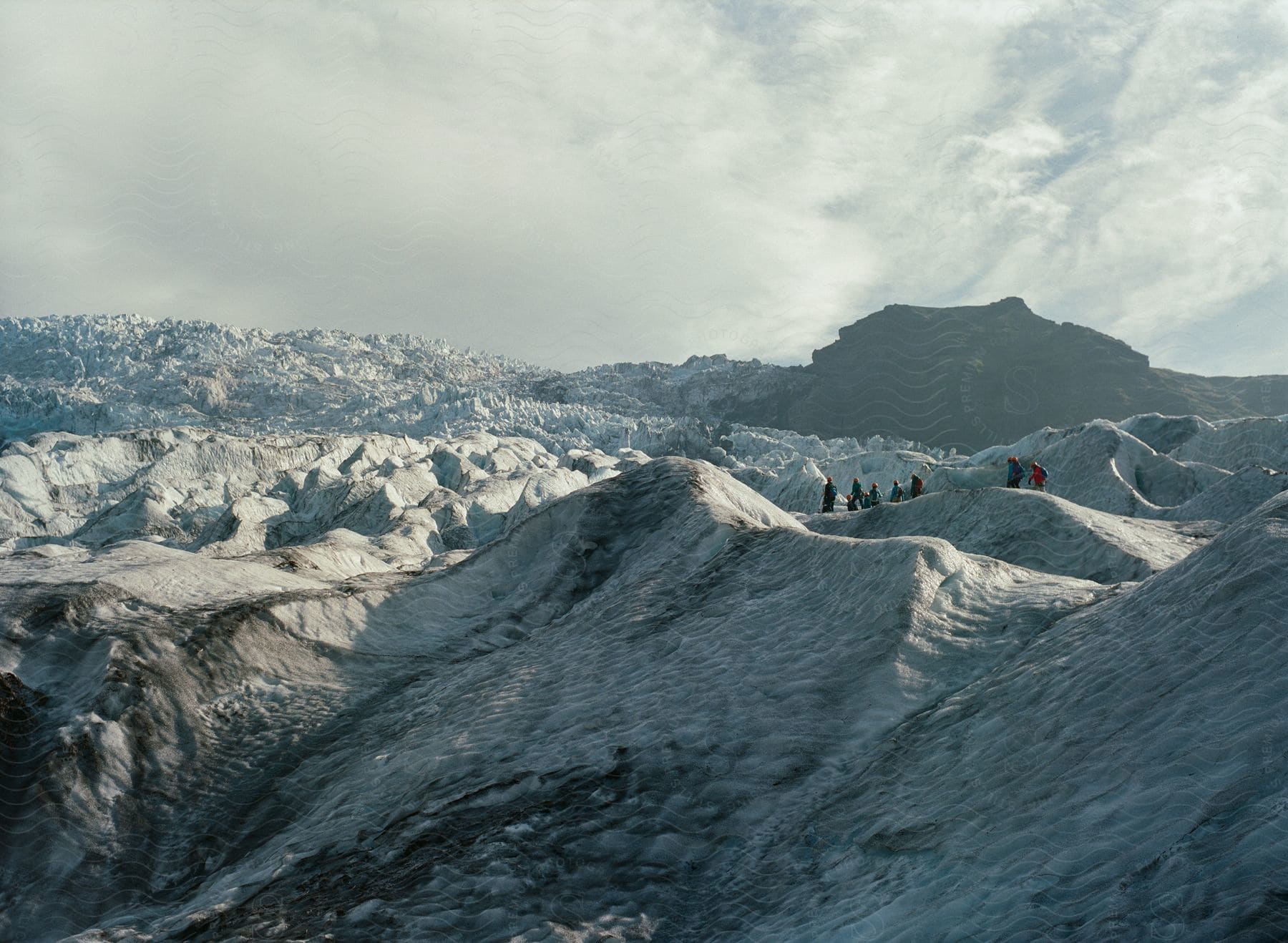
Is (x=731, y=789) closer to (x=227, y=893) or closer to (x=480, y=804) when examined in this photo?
(x=480, y=804)

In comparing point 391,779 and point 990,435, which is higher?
point 990,435

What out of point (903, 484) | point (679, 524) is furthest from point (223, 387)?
point (679, 524)

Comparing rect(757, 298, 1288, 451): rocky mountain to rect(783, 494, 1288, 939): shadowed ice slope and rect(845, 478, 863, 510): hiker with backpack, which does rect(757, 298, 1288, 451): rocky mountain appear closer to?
rect(845, 478, 863, 510): hiker with backpack

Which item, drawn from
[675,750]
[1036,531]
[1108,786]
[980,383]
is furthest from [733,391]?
[1108,786]

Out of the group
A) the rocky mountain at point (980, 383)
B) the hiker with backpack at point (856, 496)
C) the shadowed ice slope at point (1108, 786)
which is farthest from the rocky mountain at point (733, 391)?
the shadowed ice slope at point (1108, 786)

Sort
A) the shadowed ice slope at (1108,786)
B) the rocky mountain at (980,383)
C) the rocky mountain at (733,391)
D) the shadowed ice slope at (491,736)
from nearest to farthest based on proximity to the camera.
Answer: the shadowed ice slope at (1108,786), the shadowed ice slope at (491,736), the rocky mountain at (733,391), the rocky mountain at (980,383)

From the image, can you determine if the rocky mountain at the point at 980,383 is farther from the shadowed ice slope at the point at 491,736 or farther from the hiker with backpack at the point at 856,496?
the shadowed ice slope at the point at 491,736

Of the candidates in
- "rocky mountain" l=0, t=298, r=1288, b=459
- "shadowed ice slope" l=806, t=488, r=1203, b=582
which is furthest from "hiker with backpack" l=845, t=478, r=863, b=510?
"rocky mountain" l=0, t=298, r=1288, b=459
